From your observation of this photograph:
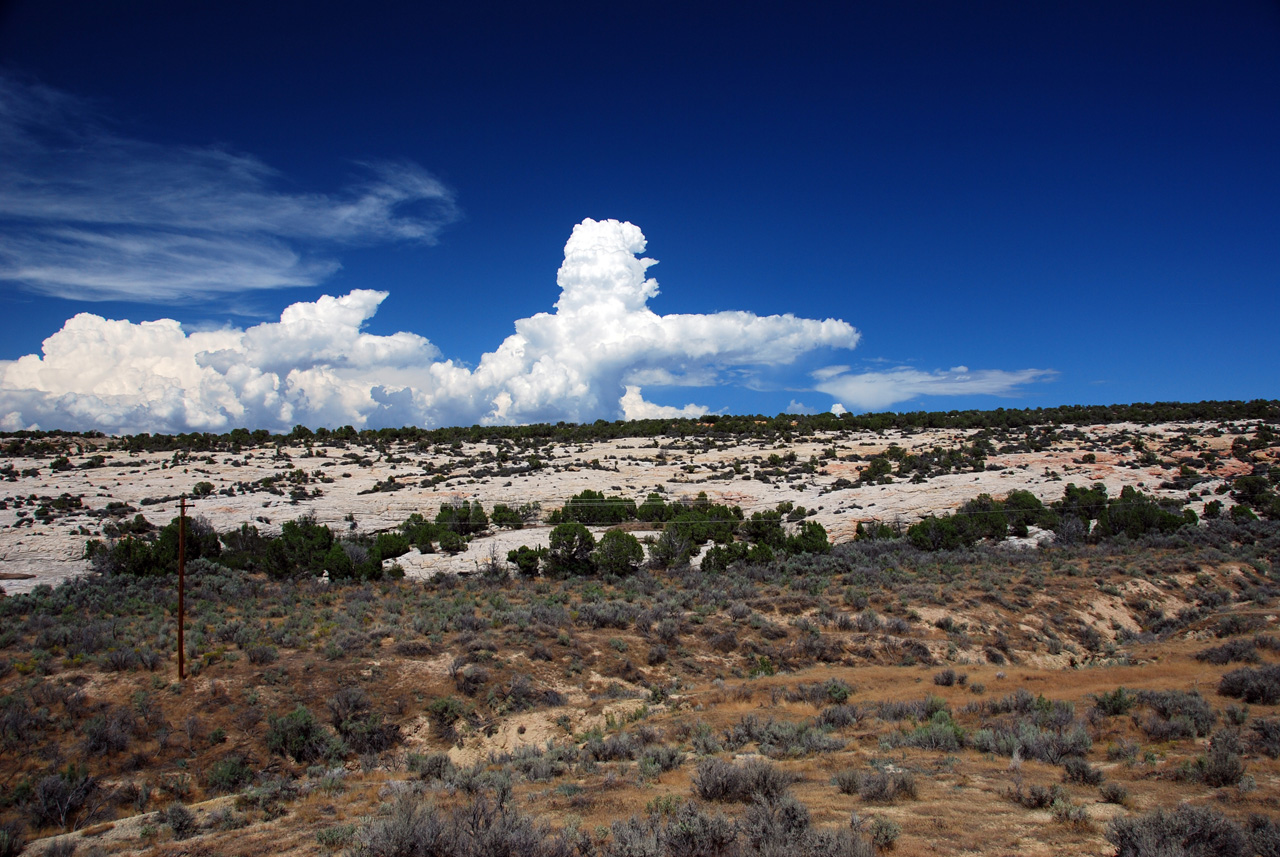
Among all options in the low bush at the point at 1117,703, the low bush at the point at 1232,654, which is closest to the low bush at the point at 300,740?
the low bush at the point at 1117,703

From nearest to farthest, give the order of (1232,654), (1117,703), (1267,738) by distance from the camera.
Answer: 1. (1267,738)
2. (1117,703)
3. (1232,654)

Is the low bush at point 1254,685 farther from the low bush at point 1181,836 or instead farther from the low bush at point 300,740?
the low bush at point 300,740

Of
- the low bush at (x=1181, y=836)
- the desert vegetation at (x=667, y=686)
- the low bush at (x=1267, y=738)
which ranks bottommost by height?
the desert vegetation at (x=667, y=686)

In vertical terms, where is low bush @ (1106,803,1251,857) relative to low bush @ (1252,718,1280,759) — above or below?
above

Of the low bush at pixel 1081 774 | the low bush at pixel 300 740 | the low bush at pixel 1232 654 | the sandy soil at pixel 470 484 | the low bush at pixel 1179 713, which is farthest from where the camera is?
the sandy soil at pixel 470 484

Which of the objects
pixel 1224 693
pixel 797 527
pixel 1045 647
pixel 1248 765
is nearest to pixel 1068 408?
pixel 797 527

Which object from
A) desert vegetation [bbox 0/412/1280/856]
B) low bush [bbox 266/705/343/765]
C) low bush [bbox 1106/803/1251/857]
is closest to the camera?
low bush [bbox 1106/803/1251/857]

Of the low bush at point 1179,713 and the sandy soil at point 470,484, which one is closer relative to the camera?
the low bush at point 1179,713

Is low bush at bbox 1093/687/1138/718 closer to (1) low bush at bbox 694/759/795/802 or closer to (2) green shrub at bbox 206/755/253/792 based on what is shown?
(1) low bush at bbox 694/759/795/802

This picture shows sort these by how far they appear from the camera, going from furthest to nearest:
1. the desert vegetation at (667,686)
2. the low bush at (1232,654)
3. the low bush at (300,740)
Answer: the low bush at (1232,654), the low bush at (300,740), the desert vegetation at (667,686)

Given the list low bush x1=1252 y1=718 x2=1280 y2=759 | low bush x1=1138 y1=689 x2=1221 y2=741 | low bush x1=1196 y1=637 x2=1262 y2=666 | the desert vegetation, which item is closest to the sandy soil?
the desert vegetation

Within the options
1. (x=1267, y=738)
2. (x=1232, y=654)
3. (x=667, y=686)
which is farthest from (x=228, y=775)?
(x=1232, y=654)

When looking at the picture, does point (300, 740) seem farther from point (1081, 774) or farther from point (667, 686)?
point (1081, 774)

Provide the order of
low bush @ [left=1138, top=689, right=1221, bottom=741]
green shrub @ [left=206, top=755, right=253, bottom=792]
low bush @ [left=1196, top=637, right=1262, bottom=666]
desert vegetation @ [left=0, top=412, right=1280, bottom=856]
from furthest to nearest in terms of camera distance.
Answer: low bush @ [left=1196, top=637, right=1262, bottom=666], green shrub @ [left=206, top=755, right=253, bottom=792], low bush @ [left=1138, top=689, right=1221, bottom=741], desert vegetation @ [left=0, top=412, right=1280, bottom=856]
